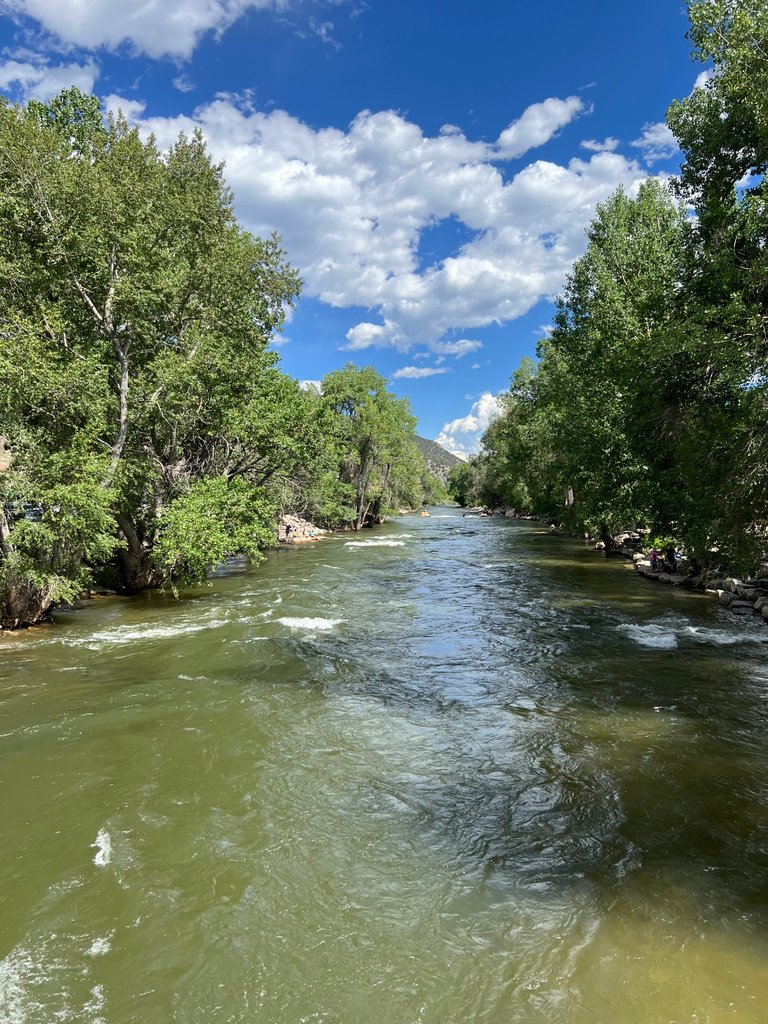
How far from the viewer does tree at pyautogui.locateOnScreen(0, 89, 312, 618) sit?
14219mm

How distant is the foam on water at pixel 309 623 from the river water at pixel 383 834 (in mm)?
2079

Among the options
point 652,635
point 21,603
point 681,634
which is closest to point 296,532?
point 21,603

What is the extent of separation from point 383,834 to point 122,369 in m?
14.6

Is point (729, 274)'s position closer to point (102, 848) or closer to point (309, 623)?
point (309, 623)

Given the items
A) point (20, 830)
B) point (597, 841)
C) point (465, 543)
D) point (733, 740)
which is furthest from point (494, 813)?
point (465, 543)

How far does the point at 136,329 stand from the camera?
53.8 ft

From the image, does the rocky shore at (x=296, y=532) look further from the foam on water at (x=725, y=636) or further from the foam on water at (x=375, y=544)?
the foam on water at (x=725, y=636)

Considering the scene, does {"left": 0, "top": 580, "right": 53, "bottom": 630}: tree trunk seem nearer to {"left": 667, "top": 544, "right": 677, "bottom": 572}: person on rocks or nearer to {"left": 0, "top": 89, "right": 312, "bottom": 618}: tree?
{"left": 0, "top": 89, "right": 312, "bottom": 618}: tree

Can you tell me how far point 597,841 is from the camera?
5.72 metres

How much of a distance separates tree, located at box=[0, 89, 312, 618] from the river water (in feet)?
18.1

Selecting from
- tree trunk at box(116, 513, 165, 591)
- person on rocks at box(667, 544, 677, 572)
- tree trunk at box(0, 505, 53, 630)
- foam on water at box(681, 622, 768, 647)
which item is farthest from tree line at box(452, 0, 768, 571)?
tree trunk at box(116, 513, 165, 591)

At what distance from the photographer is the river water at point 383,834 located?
4047mm

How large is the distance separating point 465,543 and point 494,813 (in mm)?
33893

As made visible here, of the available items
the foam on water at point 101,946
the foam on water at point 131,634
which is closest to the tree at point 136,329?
the foam on water at point 131,634
